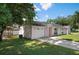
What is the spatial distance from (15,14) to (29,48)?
0.83 meters

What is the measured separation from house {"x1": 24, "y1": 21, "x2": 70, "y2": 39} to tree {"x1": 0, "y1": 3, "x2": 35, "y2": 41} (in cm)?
17

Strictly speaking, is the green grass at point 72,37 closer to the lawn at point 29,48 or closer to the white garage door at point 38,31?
the lawn at point 29,48

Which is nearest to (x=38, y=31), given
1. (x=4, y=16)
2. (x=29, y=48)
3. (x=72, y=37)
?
(x=29, y=48)

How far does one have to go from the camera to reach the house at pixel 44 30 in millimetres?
5676

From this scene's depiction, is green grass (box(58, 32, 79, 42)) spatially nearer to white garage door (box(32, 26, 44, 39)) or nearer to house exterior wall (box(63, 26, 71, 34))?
house exterior wall (box(63, 26, 71, 34))

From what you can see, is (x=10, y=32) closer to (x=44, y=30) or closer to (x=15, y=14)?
(x=15, y=14)

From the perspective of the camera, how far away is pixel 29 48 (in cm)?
554

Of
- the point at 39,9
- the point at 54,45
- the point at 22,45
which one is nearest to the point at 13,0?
the point at 39,9

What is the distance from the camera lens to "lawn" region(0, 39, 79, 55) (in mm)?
5480

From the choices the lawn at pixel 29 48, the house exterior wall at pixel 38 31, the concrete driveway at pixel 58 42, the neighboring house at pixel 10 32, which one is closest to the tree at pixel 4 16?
the neighboring house at pixel 10 32

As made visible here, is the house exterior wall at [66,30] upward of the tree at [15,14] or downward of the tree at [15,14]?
downward

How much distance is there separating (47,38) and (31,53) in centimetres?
52

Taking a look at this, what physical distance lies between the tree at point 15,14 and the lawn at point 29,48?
0.32 m

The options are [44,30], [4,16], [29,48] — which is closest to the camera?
[4,16]
